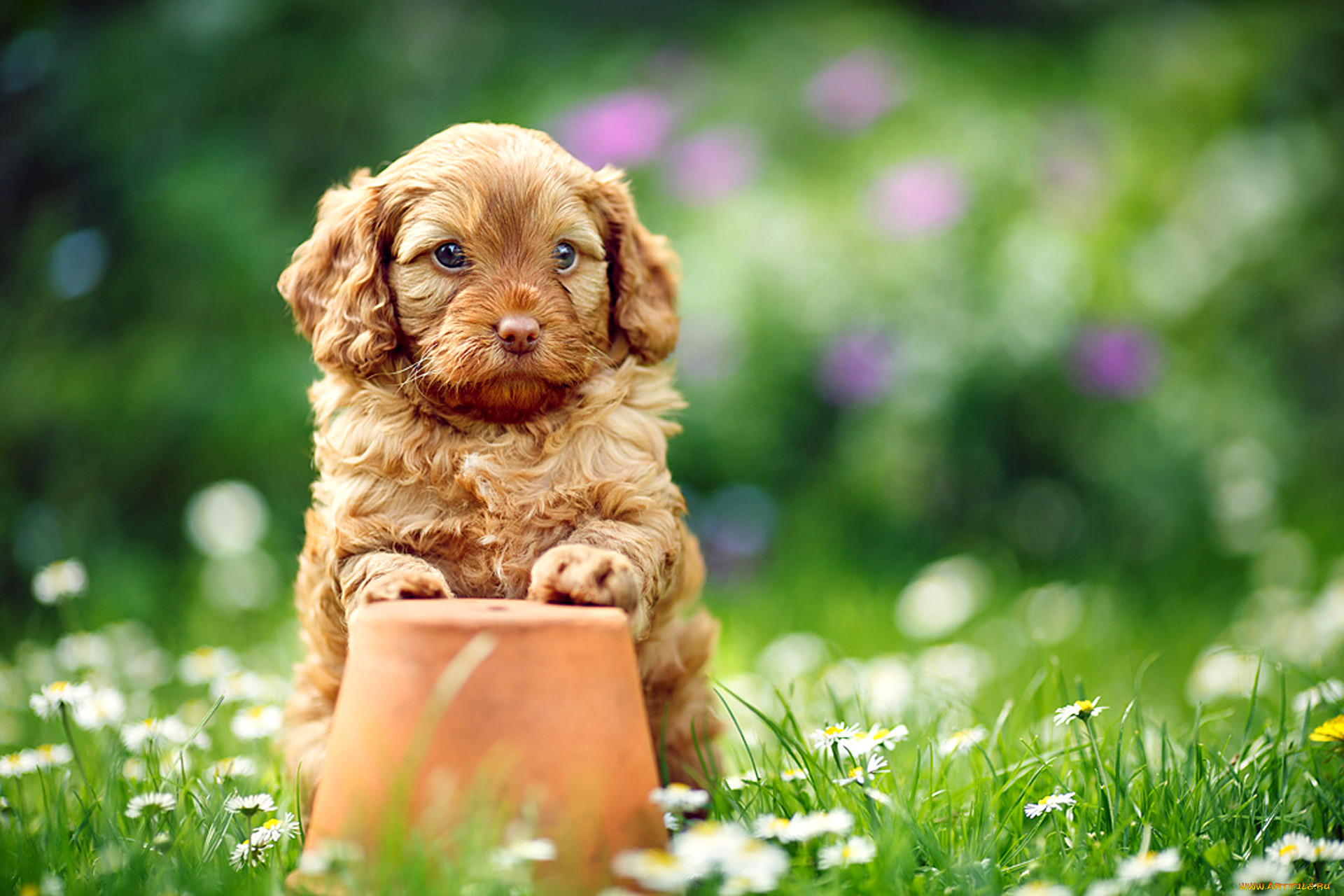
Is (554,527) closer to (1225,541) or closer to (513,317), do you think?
(513,317)

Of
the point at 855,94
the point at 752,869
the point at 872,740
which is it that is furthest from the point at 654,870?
the point at 855,94

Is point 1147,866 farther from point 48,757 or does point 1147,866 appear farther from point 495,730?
point 48,757

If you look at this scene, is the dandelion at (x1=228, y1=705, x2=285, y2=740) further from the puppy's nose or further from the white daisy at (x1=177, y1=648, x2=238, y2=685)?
the puppy's nose

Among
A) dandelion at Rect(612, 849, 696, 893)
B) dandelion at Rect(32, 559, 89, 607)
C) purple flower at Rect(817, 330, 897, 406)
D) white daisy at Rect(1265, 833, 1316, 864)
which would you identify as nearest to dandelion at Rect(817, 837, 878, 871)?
dandelion at Rect(612, 849, 696, 893)

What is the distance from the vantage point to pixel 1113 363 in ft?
18.4

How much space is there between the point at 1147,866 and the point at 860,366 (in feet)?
12.4

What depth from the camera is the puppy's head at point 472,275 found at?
229 centimetres

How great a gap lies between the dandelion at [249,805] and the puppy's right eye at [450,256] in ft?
3.93

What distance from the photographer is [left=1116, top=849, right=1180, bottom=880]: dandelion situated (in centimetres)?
201

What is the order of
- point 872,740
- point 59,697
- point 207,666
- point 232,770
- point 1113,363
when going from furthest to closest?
point 1113,363 → point 207,666 → point 232,770 → point 59,697 → point 872,740

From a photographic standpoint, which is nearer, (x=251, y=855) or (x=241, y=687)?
(x=251, y=855)

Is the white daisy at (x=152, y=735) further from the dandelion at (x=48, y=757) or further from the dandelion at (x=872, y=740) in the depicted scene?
the dandelion at (x=872, y=740)

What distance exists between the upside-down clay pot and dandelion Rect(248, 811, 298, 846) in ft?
1.07

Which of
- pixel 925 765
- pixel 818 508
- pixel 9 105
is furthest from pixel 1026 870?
pixel 9 105
